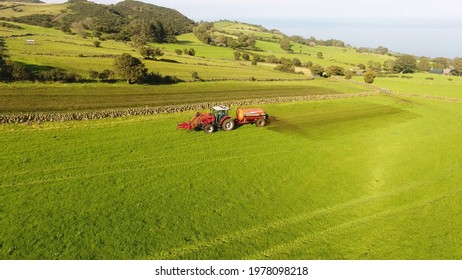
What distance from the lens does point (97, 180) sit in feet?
57.6

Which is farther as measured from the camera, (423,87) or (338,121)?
(423,87)

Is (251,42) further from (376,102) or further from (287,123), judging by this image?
(287,123)

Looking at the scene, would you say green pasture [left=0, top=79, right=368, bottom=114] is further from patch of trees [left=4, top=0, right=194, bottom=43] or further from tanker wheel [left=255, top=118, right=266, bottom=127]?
patch of trees [left=4, top=0, right=194, bottom=43]

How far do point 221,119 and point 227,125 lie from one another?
2.70 feet

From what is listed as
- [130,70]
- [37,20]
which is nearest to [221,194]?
[130,70]

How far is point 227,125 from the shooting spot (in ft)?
91.0

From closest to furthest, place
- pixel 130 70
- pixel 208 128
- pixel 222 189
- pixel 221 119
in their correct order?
1. pixel 222 189
2. pixel 208 128
3. pixel 221 119
4. pixel 130 70

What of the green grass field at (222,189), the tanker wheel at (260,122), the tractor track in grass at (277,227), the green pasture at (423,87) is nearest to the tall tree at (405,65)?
the green pasture at (423,87)

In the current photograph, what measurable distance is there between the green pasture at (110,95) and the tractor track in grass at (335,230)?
24829mm

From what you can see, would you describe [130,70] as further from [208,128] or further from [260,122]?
[260,122]

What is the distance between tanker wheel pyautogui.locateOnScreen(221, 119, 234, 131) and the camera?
90.1ft

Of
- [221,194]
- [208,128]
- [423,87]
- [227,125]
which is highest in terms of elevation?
[423,87]

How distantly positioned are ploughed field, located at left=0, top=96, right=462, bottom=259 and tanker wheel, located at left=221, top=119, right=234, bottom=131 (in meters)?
0.69

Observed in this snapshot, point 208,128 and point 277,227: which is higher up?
point 208,128
